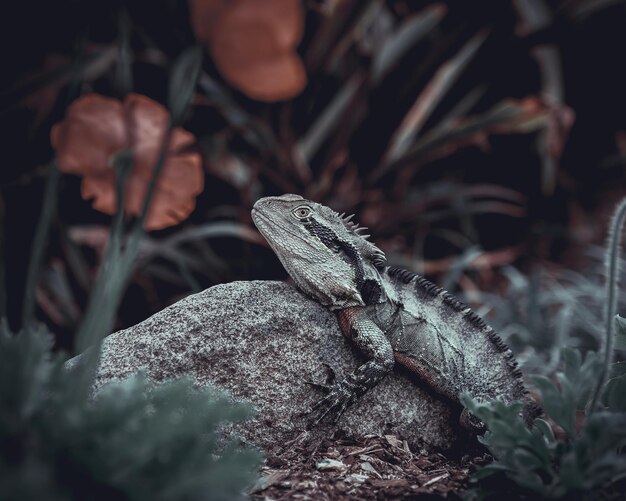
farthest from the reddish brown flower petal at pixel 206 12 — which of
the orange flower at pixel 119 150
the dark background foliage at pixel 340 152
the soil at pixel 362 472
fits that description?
the dark background foliage at pixel 340 152

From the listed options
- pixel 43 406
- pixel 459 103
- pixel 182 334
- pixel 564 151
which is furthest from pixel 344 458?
pixel 564 151

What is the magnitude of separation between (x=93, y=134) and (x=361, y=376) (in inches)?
49.3

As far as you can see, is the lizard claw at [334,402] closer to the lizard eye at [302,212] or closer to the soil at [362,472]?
the soil at [362,472]

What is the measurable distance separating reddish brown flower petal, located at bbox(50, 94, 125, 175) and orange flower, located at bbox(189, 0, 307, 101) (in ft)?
1.63

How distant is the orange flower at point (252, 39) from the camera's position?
139cm

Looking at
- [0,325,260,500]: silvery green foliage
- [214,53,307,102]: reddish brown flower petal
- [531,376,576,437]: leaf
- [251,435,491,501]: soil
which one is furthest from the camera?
[251,435,491,501]: soil

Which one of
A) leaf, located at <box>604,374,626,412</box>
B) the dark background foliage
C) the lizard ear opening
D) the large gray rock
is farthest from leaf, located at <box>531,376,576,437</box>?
the dark background foliage

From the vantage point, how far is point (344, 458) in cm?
249

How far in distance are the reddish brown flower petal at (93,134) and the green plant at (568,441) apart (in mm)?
1369

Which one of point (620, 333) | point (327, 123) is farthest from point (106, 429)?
point (327, 123)

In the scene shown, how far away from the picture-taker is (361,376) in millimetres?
2559

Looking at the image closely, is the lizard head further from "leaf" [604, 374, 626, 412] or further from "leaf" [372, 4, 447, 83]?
"leaf" [372, 4, 447, 83]

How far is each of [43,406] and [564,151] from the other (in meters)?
7.67

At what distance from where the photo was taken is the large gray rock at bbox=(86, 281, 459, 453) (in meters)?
2.52
